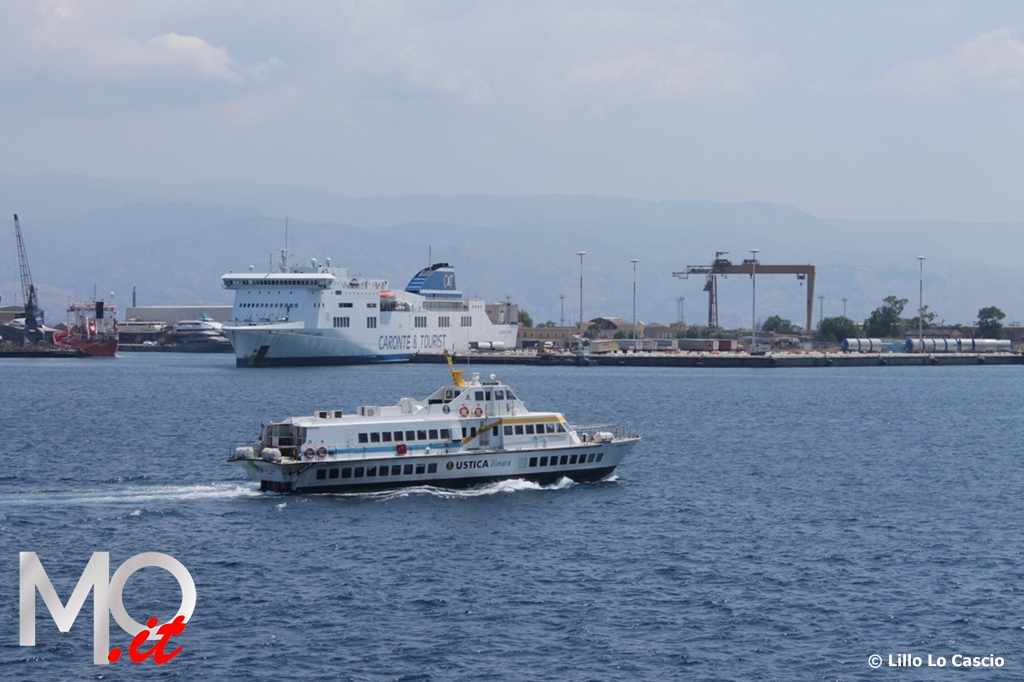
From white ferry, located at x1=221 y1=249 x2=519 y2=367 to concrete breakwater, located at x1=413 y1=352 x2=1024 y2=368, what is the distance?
5.67 meters

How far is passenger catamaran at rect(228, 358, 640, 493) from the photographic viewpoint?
43.2 meters

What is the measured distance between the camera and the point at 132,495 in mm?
43969

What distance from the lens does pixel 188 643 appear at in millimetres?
27516

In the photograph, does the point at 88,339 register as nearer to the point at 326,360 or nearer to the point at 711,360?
the point at 326,360

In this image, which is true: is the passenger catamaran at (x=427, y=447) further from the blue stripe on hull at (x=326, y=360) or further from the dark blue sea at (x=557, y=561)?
the blue stripe on hull at (x=326, y=360)

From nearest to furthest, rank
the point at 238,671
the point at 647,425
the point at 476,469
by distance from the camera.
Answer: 1. the point at 238,671
2. the point at 476,469
3. the point at 647,425

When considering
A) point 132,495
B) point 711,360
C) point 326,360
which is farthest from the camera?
point 711,360

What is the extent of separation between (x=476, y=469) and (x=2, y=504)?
15.9m

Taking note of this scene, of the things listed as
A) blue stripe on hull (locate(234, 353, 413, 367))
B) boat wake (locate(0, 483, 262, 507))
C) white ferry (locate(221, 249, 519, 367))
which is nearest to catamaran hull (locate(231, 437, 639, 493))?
boat wake (locate(0, 483, 262, 507))

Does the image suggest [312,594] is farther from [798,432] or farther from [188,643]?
[798,432]

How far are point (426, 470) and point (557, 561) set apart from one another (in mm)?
10307

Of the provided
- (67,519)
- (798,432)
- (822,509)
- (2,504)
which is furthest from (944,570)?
(798,432)

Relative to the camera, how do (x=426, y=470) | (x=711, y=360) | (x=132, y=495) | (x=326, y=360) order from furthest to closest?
1. (x=711, y=360)
2. (x=326, y=360)
3. (x=426, y=470)
4. (x=132, y=495)

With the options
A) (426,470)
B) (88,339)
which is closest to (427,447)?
(426,470)
